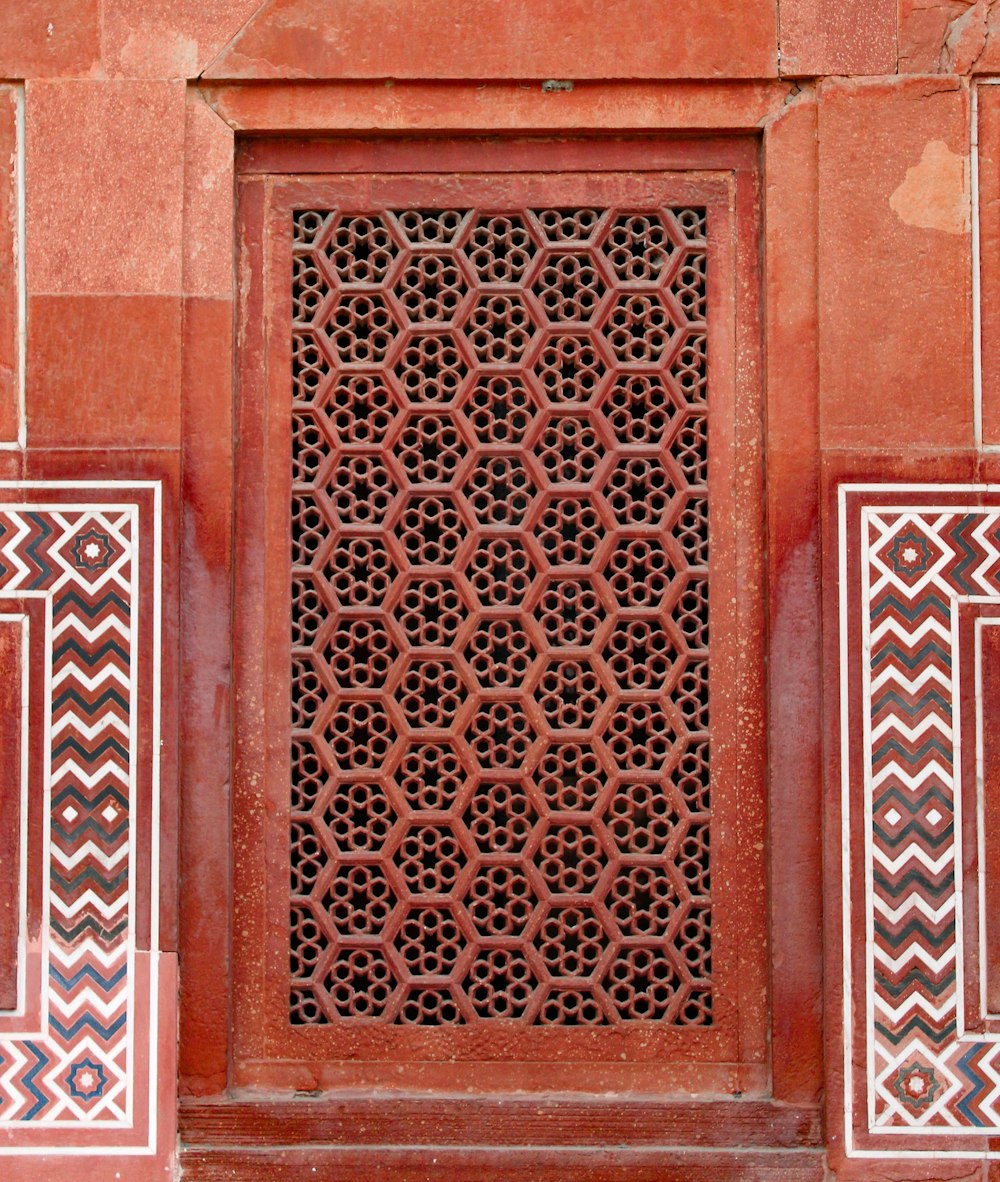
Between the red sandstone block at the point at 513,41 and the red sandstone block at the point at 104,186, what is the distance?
24 cm

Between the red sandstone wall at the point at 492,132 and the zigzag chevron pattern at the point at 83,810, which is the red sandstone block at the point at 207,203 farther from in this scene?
the zigzag chevron pattern at the point at 83,810

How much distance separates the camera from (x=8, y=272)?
3.86 metres

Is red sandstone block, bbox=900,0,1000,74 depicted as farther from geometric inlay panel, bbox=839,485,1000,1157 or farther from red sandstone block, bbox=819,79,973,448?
geometric inlay panel, bbox=839,485,1000,1157

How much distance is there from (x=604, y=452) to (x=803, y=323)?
24.8 inches

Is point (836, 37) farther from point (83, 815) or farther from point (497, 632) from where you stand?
point (83, 815)

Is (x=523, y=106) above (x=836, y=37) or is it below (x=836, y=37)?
below

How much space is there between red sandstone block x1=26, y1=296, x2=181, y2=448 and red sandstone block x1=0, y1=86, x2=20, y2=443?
0.06m

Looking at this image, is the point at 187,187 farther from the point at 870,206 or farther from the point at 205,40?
the point at 870,206

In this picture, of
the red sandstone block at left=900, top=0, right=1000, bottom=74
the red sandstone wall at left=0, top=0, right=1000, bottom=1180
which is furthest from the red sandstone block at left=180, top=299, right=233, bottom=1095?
the red sandstone block at left=900, top=0, right=1000, bottom=74

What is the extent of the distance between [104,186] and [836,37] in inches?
78.5

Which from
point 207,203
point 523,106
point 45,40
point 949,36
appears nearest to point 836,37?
point 949,36

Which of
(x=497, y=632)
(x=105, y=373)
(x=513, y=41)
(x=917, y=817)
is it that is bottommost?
(x=917, y=817)

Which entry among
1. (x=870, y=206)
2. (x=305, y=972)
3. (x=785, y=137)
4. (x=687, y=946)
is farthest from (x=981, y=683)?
(x=305, y=972)

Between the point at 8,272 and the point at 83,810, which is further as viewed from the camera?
the point at 8,272
